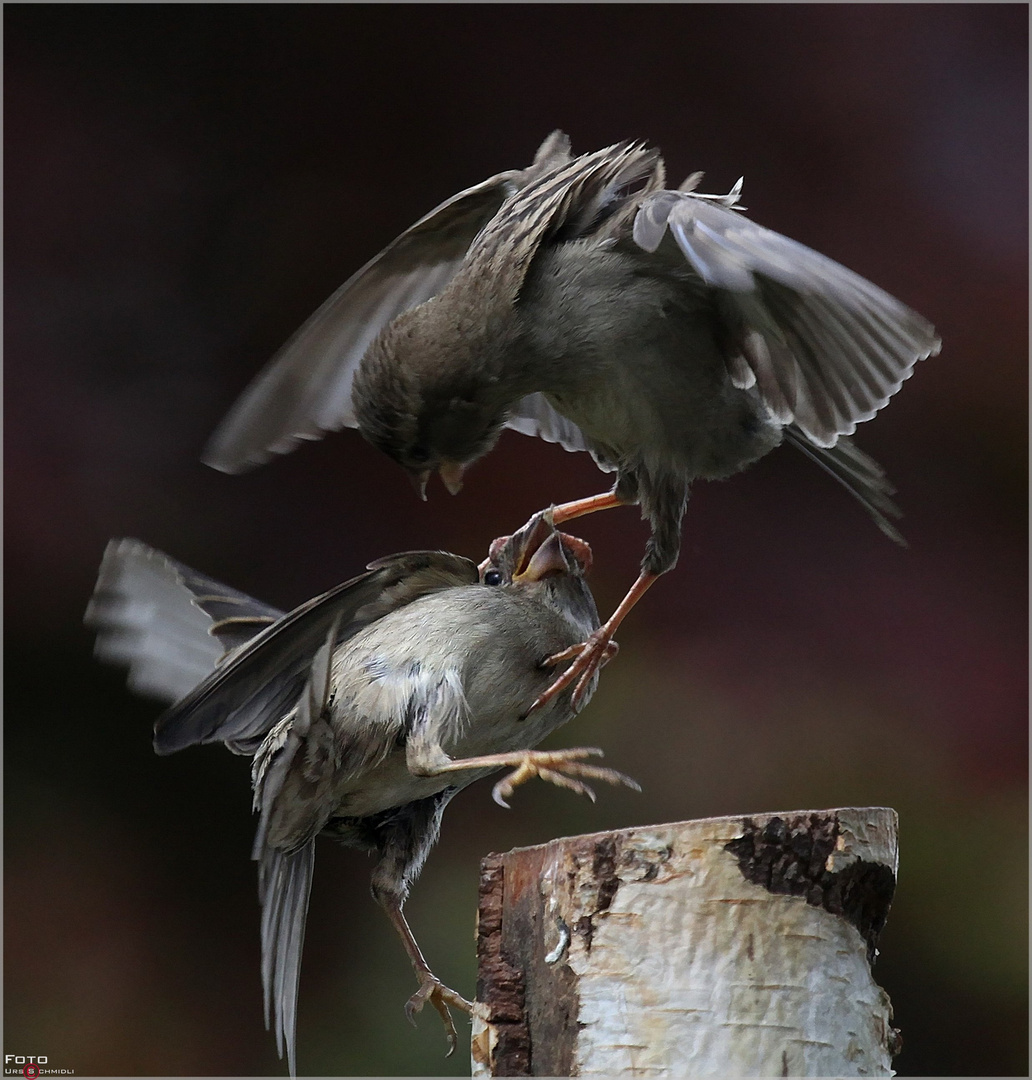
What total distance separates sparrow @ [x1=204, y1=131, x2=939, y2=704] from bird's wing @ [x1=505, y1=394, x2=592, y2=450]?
25 cm

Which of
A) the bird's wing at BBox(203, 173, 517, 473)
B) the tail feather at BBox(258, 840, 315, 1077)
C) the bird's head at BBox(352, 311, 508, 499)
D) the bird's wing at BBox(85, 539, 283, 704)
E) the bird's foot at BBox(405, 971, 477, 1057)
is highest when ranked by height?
the bird's wing at BBox(203, 173, 517, 473)

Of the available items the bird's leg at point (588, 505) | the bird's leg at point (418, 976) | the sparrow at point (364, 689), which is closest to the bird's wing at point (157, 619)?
the sparrow at point (364, 689)

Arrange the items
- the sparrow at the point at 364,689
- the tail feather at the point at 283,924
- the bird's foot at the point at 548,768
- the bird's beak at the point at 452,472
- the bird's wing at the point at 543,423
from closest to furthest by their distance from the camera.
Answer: the bird's foot at the point at 548,768 < the sparrow at the point at 364,689 < the tail feather at the point at 283,924 < the bird's beak at the point at 452,472 < the bird's wing at the point at 543,423

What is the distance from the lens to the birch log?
5.62ft

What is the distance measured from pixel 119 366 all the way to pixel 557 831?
1911mm

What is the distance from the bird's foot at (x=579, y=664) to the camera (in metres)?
2.28

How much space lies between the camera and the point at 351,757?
2.09m

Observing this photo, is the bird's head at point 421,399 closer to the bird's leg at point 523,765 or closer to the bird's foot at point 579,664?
the bird's foot at point 579,664

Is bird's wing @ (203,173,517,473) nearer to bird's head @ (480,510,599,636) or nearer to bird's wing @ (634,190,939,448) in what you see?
bird's head @ (480,510,599,636)

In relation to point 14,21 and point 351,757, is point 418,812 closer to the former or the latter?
point 351,757

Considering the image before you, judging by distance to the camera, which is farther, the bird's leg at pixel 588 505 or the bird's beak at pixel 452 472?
the bird's leg at pixel 588 505

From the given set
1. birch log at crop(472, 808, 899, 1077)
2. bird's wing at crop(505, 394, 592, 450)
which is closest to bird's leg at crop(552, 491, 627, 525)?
bird's wing at crop(505, 394, 592, 450)

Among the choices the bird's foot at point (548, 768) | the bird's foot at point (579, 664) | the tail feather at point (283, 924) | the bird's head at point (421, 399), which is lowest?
the tail feather at point (283, 924)

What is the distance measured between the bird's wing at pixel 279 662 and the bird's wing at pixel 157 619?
299mm
